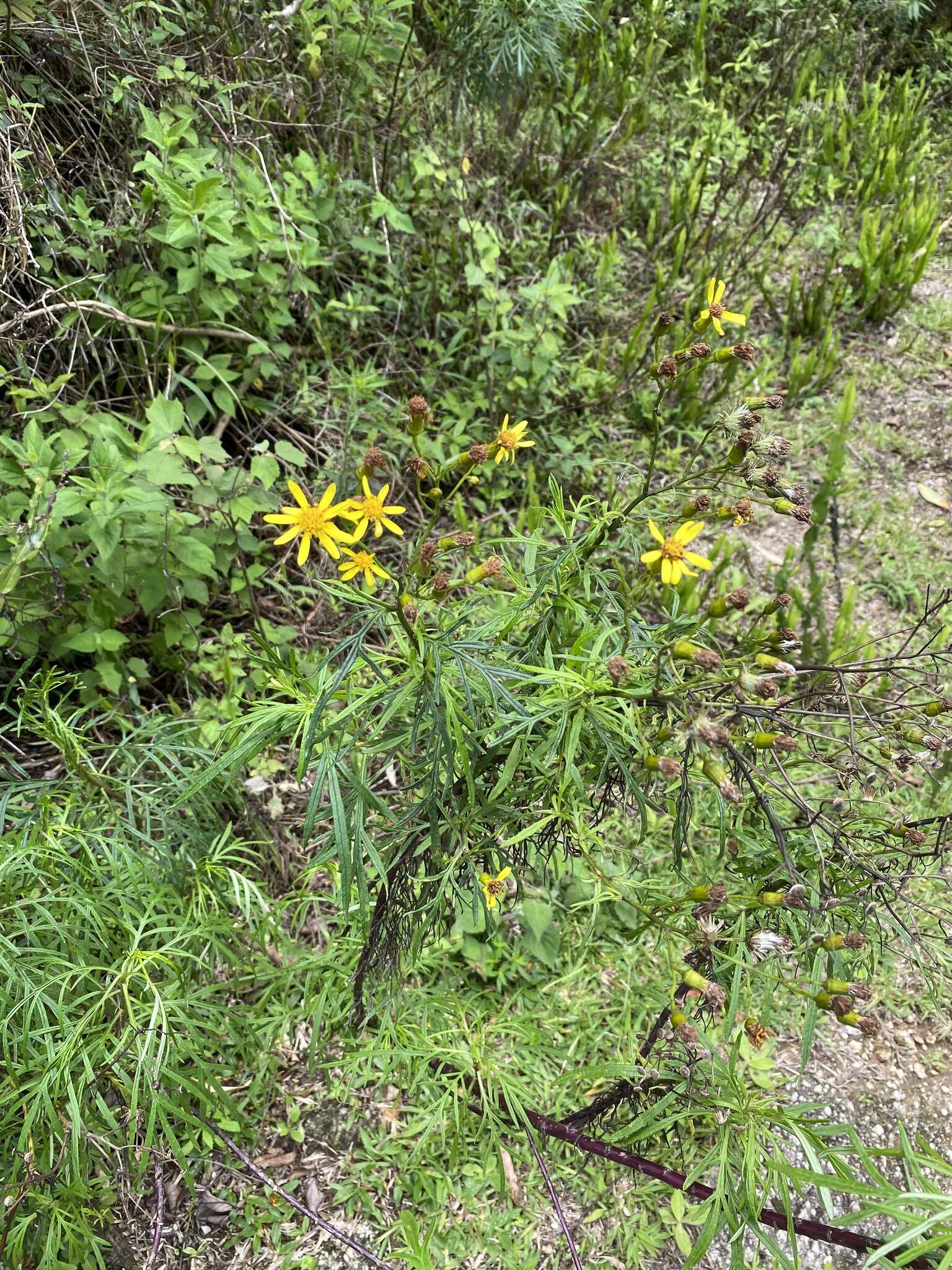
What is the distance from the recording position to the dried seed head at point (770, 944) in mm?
1058

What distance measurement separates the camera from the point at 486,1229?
163cm

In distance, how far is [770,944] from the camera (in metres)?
1.06

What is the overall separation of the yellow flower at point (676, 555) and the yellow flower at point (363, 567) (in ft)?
1.27

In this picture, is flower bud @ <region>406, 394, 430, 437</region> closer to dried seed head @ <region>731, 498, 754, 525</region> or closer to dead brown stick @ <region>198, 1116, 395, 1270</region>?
dried seed head @ <region>731, 498, 754, 525</region>

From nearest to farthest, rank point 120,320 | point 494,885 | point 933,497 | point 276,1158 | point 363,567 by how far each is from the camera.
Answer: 1. point 363,567
2. point 494,885
3. point 276,1158
4. point 120,320
5. point 933,497

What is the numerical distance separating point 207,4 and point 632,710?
2.84 m

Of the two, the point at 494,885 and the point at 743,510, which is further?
the point at 494,885

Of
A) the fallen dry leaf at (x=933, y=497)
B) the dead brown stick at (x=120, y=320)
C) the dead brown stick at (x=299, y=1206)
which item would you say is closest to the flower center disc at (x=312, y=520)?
the dead brown stick at (x=299, y=1206)

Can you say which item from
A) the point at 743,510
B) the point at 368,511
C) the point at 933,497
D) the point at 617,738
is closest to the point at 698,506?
the point at 743,510

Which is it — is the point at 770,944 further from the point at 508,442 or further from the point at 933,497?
the point at 933,497

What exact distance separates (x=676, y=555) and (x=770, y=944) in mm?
552

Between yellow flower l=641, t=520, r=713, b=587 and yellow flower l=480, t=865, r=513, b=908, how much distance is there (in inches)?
23.0

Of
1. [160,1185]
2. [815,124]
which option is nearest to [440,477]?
[160,1185]

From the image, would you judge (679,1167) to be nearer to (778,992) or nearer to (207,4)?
(778,992)
